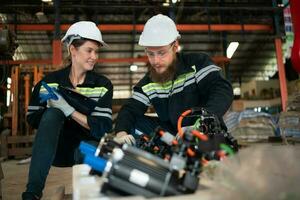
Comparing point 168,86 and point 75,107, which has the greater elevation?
Result: point 168,86

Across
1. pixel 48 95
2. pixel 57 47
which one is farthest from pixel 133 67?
pixel 48 95

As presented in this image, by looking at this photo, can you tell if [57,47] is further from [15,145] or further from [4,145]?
[4,145]

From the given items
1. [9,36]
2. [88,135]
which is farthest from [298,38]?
[9,36]

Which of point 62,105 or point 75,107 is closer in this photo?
point 62,105

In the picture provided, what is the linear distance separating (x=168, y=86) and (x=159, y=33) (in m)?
0.40

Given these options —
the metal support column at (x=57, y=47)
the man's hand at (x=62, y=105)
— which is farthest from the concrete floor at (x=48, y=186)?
the metal support column at (x=57, y=47)

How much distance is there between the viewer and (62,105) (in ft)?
6.34

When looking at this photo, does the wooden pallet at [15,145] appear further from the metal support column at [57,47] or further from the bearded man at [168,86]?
the bearded man at [168,86]

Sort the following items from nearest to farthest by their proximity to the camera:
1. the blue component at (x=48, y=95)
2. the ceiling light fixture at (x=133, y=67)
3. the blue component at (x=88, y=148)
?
the blue component at (x=88, y=148) < the blue component at (x=48, y=95) < the ceiling light fixture at (x=133, y=67)

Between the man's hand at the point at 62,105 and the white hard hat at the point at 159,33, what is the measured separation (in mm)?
580

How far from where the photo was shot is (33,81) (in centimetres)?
659

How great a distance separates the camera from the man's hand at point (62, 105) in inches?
75.7

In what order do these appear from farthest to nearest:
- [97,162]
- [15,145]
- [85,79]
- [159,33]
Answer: [15,145], [85,79], [159,33], [97,162]

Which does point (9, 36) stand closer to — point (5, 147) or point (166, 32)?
point (166, 32)
